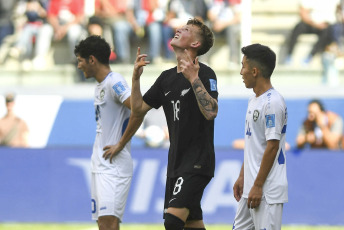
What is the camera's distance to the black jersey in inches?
253

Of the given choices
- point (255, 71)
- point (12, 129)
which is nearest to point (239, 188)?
point (255, 71)

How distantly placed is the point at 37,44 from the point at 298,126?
18.8 feet

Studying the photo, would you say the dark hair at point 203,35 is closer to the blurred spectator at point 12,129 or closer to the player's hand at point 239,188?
the player's hand at point 239,188

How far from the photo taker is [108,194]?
7512 mm

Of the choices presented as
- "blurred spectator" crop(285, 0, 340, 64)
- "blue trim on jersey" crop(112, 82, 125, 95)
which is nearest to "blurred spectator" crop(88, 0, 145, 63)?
"blurred spectator" crop(285, 0, 340, 64)

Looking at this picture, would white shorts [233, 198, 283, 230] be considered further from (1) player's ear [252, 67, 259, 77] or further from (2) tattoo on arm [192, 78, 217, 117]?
(1) player's ear [252, 67, 259, 77]

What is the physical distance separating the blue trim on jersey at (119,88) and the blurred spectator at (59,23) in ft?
29.2

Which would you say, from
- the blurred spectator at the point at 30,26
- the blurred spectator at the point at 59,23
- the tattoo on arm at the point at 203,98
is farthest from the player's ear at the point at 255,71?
the blurred spectator at the point at 30,26

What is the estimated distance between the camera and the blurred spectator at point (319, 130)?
12617 mm

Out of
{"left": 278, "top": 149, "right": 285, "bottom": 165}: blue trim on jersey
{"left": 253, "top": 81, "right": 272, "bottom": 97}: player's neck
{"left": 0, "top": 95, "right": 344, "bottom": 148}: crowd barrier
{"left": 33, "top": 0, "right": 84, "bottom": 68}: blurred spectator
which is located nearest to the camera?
{"left": 278, "top": 149, "right": 285, "bottom": 165}: blue trim on jersey

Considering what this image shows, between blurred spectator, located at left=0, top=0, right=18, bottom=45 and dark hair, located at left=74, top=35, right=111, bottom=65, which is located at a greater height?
blurred spectator, located at left=0, top=0, right=18, bottom=45

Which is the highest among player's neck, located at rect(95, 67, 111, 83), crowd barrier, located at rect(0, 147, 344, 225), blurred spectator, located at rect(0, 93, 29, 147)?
player's neck, located at rect(95, 67, 111, 83)

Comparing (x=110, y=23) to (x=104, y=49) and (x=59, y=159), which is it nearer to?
(x=59, y=159)

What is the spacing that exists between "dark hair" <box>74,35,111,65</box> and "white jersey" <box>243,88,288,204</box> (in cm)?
191
